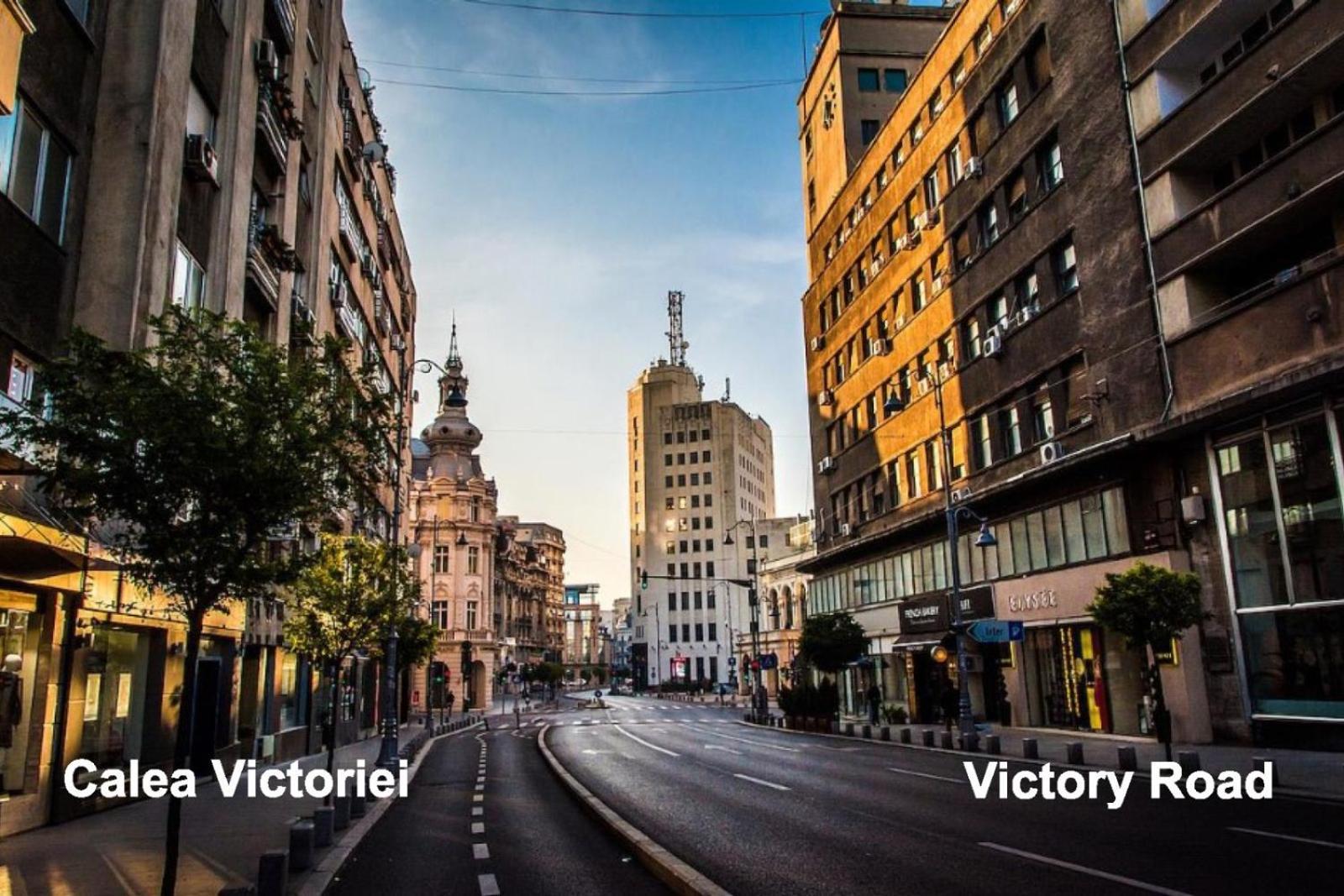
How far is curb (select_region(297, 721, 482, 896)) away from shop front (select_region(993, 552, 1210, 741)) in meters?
16.2

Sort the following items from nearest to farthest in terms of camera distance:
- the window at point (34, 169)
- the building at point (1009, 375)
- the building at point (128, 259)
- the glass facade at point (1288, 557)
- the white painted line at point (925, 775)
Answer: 1. the window at point (34, 169)
2. the building at point (128, 259)
3. the white painted line at point (925, 775)
4. the glass facade at point (1288, 557)
5. the building at point (1009, 375)

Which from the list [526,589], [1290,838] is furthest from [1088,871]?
[526,589]

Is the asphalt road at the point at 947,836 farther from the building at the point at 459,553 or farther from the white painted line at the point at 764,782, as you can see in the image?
the building at the point at 459,553

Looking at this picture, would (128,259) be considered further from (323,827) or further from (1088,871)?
(1088,871)

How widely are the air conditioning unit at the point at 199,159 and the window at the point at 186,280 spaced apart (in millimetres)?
1529

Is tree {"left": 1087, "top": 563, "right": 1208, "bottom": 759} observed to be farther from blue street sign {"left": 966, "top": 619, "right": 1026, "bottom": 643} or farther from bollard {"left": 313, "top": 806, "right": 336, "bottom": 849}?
bollard {"left": 313, "top": 806, "right": 336, "bottom": 849}

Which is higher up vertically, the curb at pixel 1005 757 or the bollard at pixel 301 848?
the bollard at pixel 301 848

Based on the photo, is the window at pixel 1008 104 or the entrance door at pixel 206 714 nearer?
the entrance door at pixel 206 714

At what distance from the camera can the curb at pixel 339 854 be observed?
32.2 ft

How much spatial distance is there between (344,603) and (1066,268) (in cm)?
2279

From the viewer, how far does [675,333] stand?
15662cm

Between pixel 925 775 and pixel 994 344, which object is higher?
pixel 994 344

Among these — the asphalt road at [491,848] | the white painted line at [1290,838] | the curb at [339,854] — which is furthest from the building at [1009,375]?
the curb at [339,854]

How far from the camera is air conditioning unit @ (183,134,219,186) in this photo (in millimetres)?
19031
